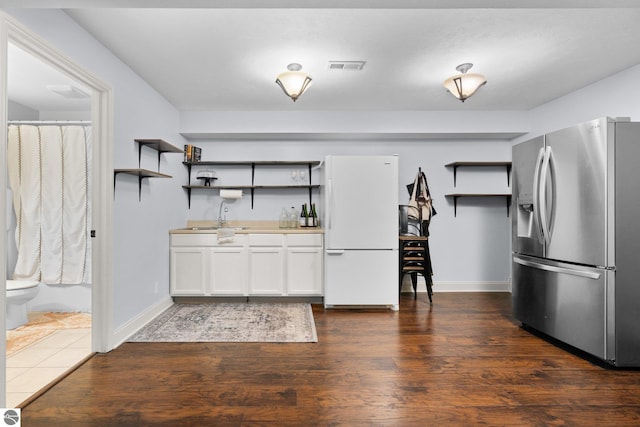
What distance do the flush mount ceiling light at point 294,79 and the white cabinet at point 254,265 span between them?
1747mm

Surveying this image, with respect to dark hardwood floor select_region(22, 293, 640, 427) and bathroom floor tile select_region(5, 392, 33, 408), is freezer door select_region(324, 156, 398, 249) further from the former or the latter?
bathroom floor tile select_region(5, 392, 33, 408)

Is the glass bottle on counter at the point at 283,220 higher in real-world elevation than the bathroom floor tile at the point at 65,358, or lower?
higher

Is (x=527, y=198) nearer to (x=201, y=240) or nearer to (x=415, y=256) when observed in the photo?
(x=415, y=256)

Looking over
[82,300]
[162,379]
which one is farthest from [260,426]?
[82,300]

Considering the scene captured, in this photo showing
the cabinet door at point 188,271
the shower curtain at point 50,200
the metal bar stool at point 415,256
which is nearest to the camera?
the shower curtain at point 50,200

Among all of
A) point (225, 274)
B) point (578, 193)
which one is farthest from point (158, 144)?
point (578, 193)

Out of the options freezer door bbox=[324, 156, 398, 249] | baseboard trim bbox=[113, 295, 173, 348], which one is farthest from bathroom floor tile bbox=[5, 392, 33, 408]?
freezer door bbox=[324, 156, 398, 249]

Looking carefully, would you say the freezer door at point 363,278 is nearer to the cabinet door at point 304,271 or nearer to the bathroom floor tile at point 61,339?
the cabinet door at point 304,271

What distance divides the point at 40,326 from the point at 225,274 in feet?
5.75

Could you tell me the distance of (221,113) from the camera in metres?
4.37

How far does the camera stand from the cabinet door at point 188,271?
13.4 ft

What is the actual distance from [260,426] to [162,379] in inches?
34.7

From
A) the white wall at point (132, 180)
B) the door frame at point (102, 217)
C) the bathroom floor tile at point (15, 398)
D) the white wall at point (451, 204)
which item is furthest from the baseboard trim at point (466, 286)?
the bathroom floor tile at point (15, 398)

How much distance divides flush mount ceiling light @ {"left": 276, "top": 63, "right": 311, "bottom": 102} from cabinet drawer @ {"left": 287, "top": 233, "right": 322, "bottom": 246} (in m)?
1.71
